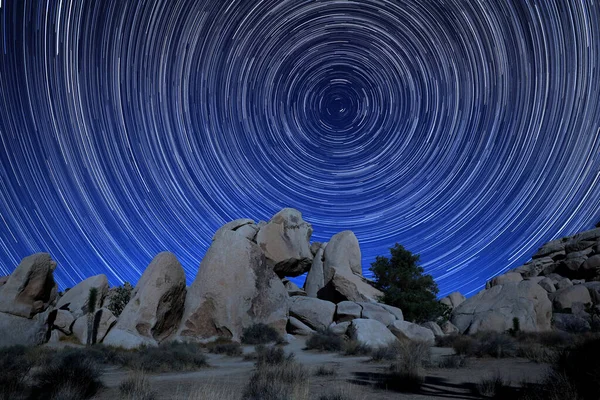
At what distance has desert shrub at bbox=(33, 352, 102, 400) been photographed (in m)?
7.89

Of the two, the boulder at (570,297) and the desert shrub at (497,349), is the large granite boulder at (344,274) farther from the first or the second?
the boulder at (570,297)

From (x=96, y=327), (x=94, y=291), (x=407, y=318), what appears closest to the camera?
(x=94, y=291)

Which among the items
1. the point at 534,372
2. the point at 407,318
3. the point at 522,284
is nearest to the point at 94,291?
the point at 407,318

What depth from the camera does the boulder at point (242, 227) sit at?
36.7m

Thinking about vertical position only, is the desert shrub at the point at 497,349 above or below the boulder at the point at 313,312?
below

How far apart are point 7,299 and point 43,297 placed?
2119 millimetres

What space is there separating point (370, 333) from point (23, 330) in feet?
67.3

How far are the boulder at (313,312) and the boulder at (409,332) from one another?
15.9 ft

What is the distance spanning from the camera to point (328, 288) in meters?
36.3

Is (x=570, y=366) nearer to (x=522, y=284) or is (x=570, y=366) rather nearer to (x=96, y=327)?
(x=522, y=284)

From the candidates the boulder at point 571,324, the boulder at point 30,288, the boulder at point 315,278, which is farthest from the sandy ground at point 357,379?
the boulder at point 315,278

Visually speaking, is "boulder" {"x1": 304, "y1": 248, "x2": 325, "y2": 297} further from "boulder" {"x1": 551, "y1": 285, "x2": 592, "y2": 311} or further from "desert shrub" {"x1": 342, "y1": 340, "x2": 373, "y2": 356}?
"boulder" {"x1": 551, "y1": 285, "x2": 592, "y2": 311}

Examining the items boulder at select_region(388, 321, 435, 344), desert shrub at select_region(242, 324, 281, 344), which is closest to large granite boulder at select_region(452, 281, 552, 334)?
boulder at select_region(388, 321, 435, 344)

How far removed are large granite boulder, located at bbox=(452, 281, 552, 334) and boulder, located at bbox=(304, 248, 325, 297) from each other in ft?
42.3
